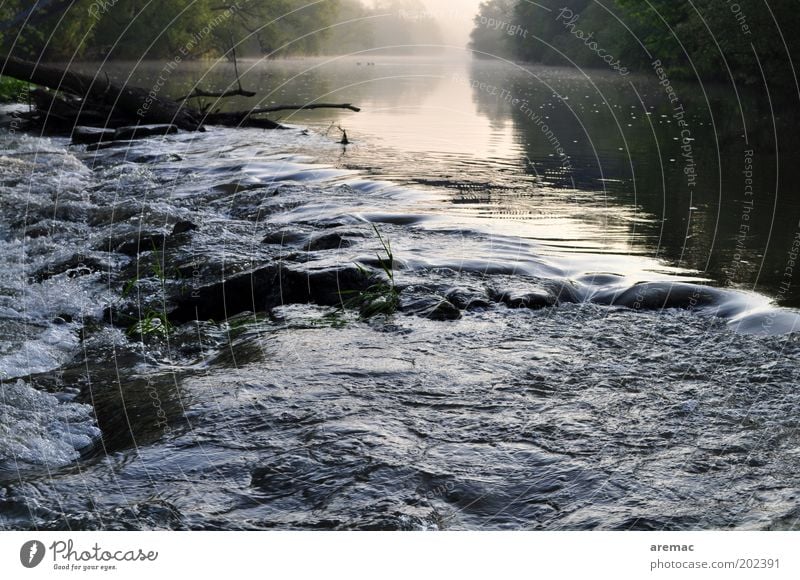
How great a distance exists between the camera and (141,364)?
24.9ft

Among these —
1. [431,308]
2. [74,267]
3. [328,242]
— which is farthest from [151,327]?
[328,242]

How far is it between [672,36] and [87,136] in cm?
3753

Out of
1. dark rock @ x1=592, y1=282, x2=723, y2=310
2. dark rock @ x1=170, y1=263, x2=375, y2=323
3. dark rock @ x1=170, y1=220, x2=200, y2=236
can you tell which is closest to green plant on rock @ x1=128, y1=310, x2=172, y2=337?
dark rock @ x1=170, y1=263, x2=375, y2=323

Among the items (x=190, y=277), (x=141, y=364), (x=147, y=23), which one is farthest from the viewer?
(x=147, y=23)

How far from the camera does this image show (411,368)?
7.25 meters

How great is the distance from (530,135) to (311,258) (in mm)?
19725

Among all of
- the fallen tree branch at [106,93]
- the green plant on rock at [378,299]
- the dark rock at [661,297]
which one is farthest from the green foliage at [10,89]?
the dark rock at [661,297]

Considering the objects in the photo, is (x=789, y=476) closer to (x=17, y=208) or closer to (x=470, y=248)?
(x=470, y=248)

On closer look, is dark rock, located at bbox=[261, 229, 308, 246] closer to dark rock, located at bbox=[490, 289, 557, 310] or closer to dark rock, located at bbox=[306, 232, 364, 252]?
dark rock, located at bbox=[306, 232, 364, 252]

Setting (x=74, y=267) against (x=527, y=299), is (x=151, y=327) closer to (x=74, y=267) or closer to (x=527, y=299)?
(x=74, y=267)

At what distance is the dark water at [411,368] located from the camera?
5.05 m

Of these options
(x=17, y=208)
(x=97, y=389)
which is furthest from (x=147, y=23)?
(x=97, y=389)

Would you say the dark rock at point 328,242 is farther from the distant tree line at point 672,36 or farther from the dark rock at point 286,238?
the distant tree line at point 672,36

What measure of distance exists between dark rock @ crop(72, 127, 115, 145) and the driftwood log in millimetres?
515
